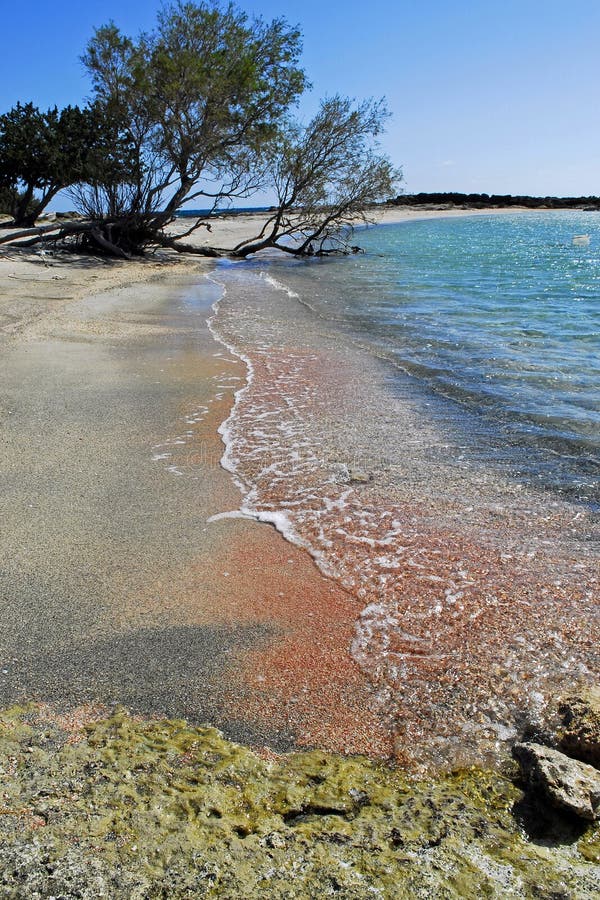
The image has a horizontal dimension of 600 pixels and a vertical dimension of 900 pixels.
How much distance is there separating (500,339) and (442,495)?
25.3ft

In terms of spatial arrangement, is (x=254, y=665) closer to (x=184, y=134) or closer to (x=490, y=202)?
(x=184, y=134)

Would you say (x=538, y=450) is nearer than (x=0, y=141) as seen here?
Yes

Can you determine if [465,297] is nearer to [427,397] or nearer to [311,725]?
[427,397]

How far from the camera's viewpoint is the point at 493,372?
9.23 meters

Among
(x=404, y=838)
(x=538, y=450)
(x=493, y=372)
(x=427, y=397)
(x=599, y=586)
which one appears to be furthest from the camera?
(x=493, y=372)

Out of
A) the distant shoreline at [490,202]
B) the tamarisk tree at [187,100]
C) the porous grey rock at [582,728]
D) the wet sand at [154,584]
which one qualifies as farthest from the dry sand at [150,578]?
the distant shoreline at [490,202]

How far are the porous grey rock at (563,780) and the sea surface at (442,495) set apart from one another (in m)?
0.23

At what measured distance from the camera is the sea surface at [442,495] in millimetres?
2953

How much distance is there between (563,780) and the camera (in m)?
2.16

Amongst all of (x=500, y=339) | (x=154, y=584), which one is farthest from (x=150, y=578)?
(x=500, y=339)

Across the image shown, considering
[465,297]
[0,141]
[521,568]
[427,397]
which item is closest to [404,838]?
[521,568]

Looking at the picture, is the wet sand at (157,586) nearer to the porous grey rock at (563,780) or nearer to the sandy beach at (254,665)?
the sandy beach at (254,665)

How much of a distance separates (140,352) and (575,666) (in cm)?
789

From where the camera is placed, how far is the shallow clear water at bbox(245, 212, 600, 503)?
246 inches
